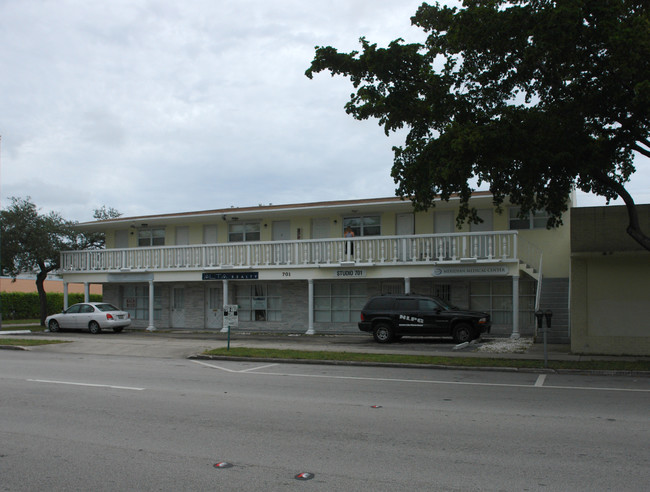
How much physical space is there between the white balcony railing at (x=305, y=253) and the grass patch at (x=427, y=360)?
23.7 ft

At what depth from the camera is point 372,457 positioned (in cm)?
630

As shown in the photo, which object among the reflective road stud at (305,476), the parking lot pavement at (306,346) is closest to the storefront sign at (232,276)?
the parking lot pavement at (306,346)

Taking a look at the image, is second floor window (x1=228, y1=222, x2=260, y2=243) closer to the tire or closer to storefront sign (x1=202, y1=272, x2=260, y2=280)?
storefront sign (x1=202, y1=272, x2=260, y2=280)

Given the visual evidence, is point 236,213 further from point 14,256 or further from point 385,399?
point 385,399

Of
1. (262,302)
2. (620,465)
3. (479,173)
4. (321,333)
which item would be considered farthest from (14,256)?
(620,465)

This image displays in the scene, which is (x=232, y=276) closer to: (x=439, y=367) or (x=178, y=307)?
(x=178, y=307)

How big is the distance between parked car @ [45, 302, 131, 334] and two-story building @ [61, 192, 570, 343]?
215 cm

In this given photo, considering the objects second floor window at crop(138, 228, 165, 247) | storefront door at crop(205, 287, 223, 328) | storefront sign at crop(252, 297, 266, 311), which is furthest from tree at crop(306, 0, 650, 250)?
second floor window at crop(138, 228, 165, 247)

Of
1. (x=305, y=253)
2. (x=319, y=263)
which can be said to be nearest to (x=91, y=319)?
(x=305, y=253)

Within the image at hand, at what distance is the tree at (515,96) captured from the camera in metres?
11.9

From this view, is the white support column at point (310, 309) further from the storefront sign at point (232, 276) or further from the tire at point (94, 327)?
the tire at point (94, 327)

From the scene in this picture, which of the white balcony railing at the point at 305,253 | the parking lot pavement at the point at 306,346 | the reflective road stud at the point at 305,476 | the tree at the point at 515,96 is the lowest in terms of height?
the parking lot pavement at the point at 306,346

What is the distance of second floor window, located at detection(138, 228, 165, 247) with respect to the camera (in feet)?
100

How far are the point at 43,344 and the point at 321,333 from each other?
10.6 meters
